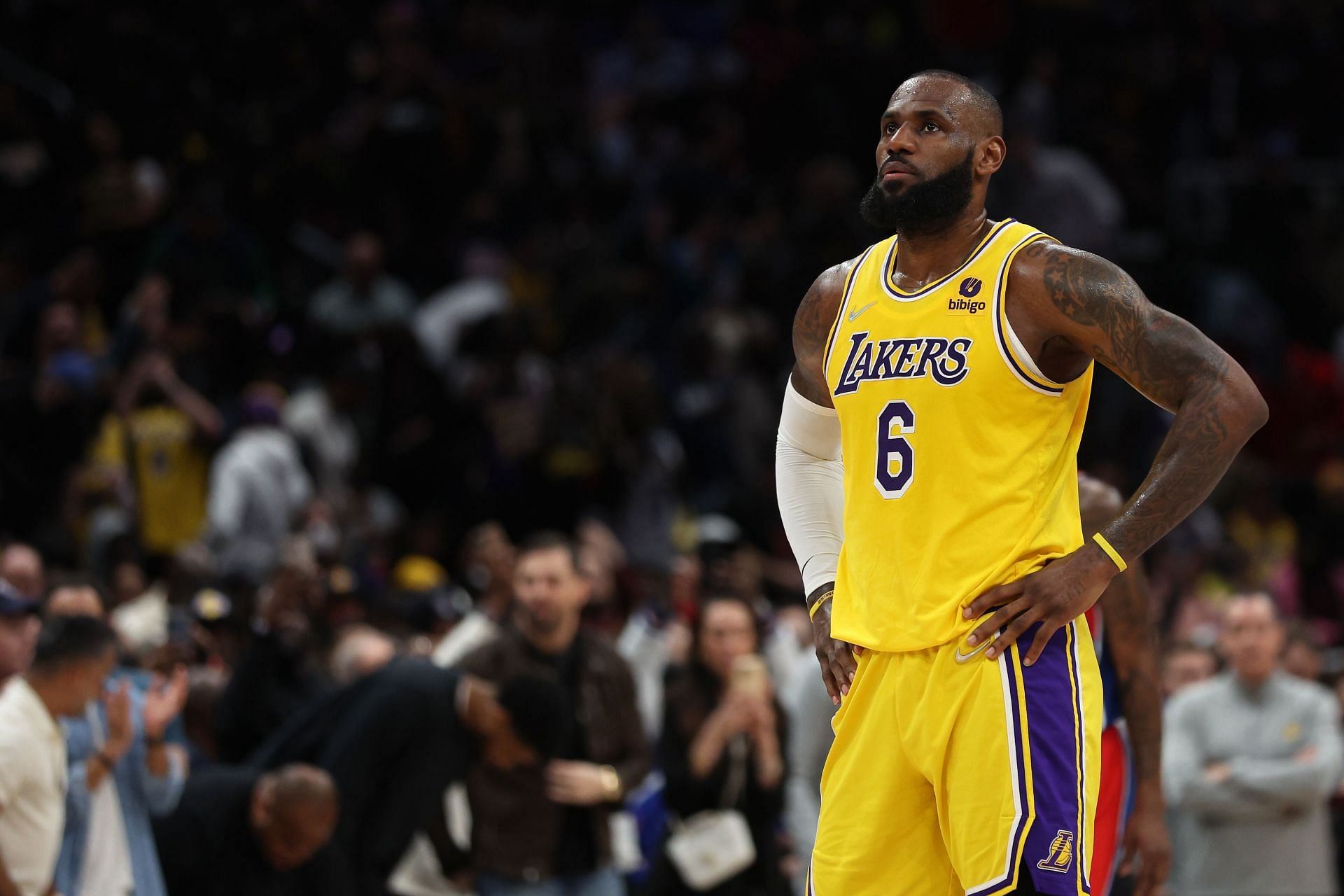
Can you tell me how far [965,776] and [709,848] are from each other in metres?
4.13

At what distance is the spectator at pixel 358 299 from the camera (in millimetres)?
12461

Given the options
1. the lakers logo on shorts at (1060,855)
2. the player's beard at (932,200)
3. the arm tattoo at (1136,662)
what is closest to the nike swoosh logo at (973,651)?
the lakers logo on shorts at (1060,855)

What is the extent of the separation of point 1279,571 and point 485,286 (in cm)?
563

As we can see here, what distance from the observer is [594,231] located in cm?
1401

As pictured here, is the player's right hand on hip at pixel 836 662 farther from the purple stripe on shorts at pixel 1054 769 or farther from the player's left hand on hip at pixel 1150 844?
the player's left hand on hip at pixel 1150 844

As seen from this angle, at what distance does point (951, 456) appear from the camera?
413 cm

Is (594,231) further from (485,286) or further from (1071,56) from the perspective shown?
(1071,56)

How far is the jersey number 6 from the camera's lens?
4.18 meters

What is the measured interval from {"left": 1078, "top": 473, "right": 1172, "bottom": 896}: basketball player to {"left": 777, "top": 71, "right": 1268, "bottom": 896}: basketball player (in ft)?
4.45

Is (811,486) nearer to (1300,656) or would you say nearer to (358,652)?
(358,652)

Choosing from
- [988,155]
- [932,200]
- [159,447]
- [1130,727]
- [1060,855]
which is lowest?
[1130,727]

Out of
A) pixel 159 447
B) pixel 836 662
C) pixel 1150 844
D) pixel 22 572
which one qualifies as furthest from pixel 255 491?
pixel 836 662

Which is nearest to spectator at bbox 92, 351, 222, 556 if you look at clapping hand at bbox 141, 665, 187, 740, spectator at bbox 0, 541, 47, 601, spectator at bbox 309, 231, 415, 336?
spectator at bbox 309, 231, 415, 336

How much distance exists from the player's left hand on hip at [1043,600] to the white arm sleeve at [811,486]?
2.39 ft
